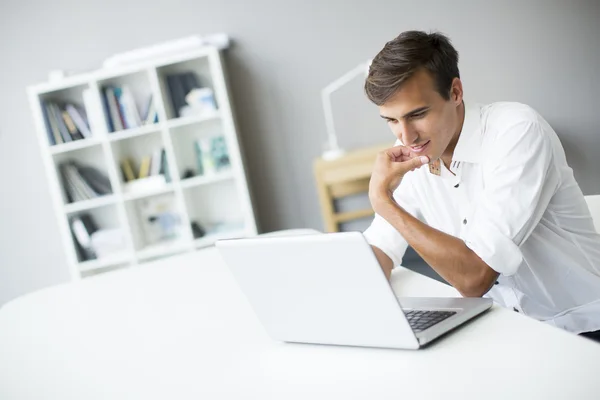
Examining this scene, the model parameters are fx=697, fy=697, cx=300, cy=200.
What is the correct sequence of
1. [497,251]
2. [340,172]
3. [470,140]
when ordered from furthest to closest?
[340,172], [470,140], [497,251]

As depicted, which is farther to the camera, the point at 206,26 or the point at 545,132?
the point at 206,26

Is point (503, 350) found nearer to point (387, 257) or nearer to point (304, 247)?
point (304, 247)

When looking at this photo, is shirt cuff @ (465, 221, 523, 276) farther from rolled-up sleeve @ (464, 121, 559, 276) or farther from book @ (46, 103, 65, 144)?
book @ (46, 103, 65, 144)

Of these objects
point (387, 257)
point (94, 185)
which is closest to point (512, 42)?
point (94, 185)

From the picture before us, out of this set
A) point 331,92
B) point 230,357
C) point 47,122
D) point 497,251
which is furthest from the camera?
point 331,92

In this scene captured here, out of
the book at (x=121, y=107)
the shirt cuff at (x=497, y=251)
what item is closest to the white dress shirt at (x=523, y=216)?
the shirt cuff at (x=497, y=251)

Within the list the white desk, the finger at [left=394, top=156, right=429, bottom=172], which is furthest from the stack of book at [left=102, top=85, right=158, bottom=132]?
the finger at [left=394, top=156, right=429, bottom=172]

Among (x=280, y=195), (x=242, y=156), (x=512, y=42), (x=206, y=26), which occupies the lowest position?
(x=280, y=195)

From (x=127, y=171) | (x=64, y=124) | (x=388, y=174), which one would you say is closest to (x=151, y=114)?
(x=127, y=171)

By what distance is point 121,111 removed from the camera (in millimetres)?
3902

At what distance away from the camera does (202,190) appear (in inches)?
164

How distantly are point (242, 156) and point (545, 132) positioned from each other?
9.29ft

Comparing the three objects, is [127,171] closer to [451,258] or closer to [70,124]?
[70,124]

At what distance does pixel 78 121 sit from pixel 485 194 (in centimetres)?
300
